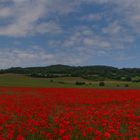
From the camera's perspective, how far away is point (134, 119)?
14.1 m

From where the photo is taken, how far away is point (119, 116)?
1480cm

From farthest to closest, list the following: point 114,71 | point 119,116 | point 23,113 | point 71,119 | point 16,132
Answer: point 114,71
point 23,113
point 119,116
point 71,119
point 16,132

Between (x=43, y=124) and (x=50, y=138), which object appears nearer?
(x=50, y=138)

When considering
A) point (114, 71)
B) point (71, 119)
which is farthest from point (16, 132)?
point (114, 71)

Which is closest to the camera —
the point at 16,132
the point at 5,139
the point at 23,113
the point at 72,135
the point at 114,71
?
the point at 5,139

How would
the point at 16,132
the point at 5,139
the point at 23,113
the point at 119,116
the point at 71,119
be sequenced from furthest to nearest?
1. the point at 23,113
2. the point at 119,116
3. the point at 71,119
4. the point at 16,132
5. the point at 5,139

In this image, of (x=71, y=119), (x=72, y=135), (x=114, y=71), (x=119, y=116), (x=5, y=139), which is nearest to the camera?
(x=5, y=139)

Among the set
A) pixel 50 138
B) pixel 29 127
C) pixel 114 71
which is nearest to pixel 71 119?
pixel 29 127

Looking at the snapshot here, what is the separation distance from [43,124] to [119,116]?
4196 mm

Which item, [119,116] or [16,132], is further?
[119,116]

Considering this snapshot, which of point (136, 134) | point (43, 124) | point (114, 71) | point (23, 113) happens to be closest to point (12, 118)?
point (23, 113)

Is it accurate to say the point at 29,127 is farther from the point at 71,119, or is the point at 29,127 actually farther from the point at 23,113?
the point at 23,113

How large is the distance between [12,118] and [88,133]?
4.51 meters

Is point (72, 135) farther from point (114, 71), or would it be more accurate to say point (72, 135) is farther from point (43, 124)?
point (114, 71)
